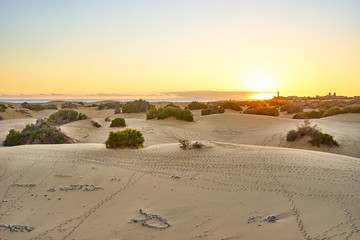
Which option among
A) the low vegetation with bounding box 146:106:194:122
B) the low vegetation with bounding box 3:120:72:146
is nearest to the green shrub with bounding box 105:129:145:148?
the low vegetation with bounding box 3:120:72:146

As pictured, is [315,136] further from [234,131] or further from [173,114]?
[173,114]

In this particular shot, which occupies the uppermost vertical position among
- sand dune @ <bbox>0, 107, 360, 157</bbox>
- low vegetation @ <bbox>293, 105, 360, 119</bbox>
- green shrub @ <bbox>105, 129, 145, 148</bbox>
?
low vegetation @ <bbox>293, 105, 360, 119</bbox>

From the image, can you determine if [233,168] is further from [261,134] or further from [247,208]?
[261,134]

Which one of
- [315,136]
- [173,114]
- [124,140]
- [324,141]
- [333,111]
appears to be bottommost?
[324,141]

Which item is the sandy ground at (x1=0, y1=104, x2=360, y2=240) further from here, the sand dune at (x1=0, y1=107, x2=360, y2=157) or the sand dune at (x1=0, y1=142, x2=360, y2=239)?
the sand dune at (x1=0, y1=107, x2=360, y2=157)

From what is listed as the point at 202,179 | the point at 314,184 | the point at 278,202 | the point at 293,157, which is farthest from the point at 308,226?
the point at 293,157

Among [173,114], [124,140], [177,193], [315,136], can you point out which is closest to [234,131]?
[315,136]
